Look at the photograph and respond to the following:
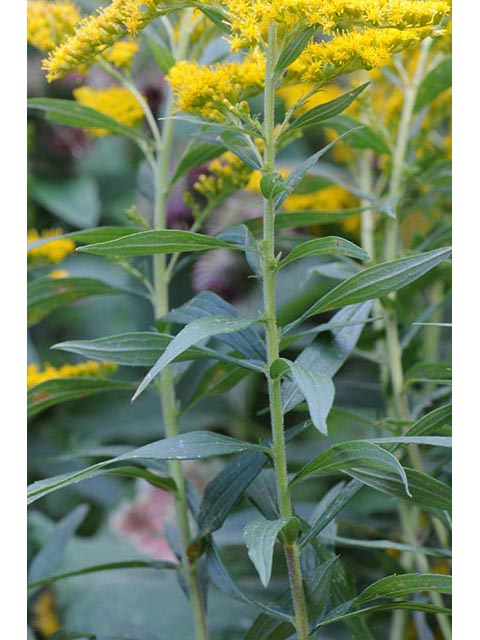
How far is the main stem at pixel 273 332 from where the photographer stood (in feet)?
1.73

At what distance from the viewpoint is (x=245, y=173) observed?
0.71 meters

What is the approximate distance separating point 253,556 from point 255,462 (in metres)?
0.14

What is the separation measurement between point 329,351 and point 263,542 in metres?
0.17

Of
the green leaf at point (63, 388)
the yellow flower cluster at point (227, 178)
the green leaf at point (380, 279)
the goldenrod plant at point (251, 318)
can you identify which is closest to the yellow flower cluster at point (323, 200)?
the goldenrod plant at point (251, 318)

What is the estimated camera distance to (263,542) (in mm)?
482

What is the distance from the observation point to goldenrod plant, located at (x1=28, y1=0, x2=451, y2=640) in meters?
0.53

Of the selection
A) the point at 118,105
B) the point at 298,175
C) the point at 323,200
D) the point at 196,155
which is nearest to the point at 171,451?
the point at 298,175

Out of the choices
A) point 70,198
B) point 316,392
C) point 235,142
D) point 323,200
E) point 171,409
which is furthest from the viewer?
point 70,198

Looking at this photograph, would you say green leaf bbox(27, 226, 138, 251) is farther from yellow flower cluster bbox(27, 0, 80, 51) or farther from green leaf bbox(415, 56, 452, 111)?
green leaf bbox(415, 56, 452, 111)

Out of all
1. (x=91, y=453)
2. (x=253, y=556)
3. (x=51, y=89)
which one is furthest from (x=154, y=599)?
(x=51, y=89)

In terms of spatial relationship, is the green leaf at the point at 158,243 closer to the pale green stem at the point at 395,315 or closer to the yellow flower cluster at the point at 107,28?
the yellow flower cluster at the point at 107,28

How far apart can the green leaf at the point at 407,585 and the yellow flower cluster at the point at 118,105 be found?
46cm

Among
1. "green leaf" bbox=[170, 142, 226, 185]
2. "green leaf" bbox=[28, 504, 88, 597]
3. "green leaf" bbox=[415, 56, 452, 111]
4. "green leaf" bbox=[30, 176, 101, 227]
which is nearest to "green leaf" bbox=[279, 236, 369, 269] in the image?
"green leaf" bbox=[170, 142, 226, 185]

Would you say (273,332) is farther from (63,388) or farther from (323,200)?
(323,200)
